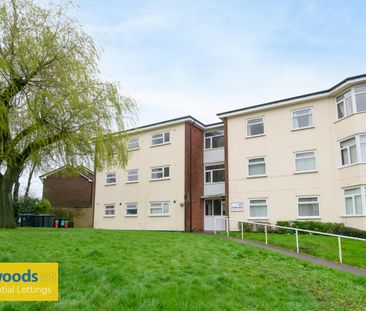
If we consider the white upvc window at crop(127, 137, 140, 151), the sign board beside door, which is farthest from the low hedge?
the white upvc window at crop(127, 137, 140, 151)

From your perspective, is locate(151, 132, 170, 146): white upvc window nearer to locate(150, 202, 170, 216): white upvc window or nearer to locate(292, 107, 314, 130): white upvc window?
locate(150, 202, 170, 216): white upvc window

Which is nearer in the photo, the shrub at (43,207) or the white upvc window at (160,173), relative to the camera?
the white upvc window at (160,173)

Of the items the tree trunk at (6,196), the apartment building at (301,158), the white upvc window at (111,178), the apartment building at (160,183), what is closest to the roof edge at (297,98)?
the apartment building at (301,158)

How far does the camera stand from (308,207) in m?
19.6

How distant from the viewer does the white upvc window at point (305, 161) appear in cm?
1978

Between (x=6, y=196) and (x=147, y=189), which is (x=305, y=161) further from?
(x=6, y=196)

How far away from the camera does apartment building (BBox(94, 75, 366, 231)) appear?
18.5 m

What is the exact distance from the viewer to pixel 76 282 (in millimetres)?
6016

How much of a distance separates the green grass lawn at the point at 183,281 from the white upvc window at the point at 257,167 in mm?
11628

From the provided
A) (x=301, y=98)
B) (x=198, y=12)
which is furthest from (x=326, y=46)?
(x=301, y=98)

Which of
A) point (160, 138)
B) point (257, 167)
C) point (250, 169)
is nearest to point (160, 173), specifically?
point (160, 138)

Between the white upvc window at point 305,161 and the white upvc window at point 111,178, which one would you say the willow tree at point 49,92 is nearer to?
the white upvc window at point 305,161

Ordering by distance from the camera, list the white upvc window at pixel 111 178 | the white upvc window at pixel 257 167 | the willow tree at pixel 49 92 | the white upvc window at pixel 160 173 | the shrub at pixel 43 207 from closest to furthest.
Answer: the willow tree at pixel 49 92 → the white upvc window at pixel 257 167 → the white upvc window at pixel 160 173 → the white upvc window at pixel 111 178 → the shrub at pixel 43 207

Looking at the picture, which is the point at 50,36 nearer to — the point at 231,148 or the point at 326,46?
the point at 326,46
